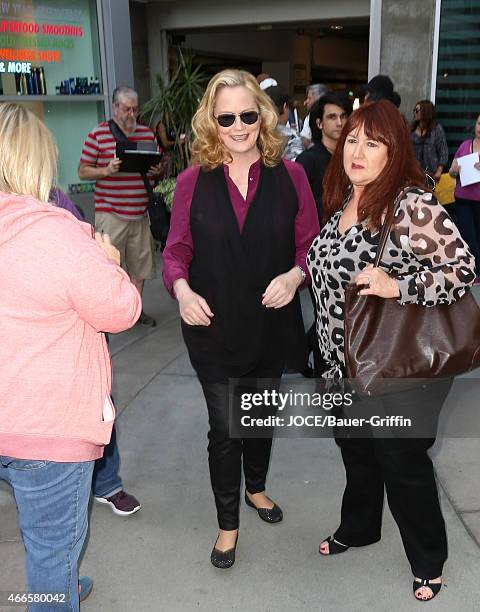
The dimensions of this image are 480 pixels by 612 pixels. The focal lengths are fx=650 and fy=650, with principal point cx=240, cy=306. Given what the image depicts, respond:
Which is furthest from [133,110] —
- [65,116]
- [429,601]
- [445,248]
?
[429,601]

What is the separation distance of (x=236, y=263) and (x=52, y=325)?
3.08ft

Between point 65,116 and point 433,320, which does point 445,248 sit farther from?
point 65,116

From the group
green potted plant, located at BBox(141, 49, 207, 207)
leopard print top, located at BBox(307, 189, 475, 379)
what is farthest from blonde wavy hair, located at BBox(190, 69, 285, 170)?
green potted plant, located at BBox(141, 49, 207, 207)

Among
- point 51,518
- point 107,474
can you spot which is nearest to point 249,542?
point 107,474

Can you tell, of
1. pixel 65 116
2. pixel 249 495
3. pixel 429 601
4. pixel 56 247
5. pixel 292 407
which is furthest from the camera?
pixel 65 116

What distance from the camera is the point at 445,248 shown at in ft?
6.81

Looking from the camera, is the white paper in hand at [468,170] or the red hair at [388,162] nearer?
the red hair at [388,162]

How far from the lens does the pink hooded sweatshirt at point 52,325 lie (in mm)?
1688

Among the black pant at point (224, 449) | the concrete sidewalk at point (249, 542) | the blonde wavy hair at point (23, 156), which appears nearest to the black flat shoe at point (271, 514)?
the concrete sidewalk at point (249, 542)

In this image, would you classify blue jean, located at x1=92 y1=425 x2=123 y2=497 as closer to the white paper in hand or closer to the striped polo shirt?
the striped polo shirt

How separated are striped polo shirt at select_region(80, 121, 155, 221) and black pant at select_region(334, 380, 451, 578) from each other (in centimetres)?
364

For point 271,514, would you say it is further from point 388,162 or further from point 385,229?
point 388,162

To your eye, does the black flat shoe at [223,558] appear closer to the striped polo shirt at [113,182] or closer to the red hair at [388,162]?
the red hair at [388,162]

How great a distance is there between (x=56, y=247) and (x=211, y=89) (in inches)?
46.7
